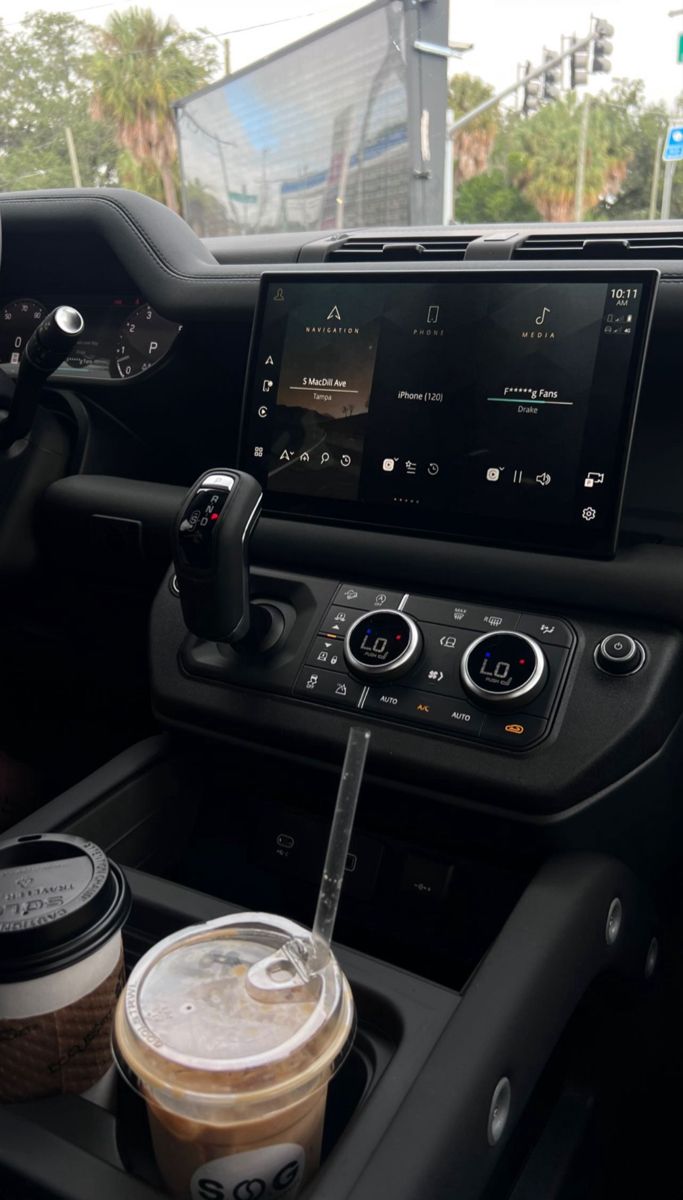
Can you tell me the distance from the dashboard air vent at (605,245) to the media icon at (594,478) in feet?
0.94

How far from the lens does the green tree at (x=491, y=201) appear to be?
5.35 feet

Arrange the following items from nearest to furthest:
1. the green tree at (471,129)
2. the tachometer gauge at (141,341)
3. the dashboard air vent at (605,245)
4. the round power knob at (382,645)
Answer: the round power knob at (382,645), the dashboard air vent at (605,245), the tachometer gauge at (141,341), the green tree at (471,129)

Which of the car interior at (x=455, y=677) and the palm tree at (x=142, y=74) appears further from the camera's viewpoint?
the palm tree at (x=142, y=74)

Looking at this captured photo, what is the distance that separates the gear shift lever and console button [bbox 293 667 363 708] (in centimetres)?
8

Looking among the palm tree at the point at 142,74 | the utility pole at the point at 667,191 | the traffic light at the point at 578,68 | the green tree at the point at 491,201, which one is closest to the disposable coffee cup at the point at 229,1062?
the utility pole at the point at 667,191

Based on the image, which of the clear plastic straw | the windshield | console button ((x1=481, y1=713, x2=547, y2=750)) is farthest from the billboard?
the clear plastic straw

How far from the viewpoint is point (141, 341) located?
4.23 feet

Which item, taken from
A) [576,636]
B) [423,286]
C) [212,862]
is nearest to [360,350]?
[423,286]

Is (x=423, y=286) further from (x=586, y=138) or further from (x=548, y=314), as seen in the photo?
(x=586, y=138)

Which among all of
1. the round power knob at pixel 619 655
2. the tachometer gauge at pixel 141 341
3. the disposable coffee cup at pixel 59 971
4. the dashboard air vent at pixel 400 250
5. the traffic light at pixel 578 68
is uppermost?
the traffic light at pixel 578 68

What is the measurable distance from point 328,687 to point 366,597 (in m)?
0.11

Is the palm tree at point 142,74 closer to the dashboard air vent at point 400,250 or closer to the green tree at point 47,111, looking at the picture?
the green tree at point 47,111

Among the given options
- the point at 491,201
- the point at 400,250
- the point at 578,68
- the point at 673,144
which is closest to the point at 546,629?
the point at 400,250

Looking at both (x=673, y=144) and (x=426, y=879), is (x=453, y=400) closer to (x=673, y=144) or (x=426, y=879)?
(x=426, y=879)
